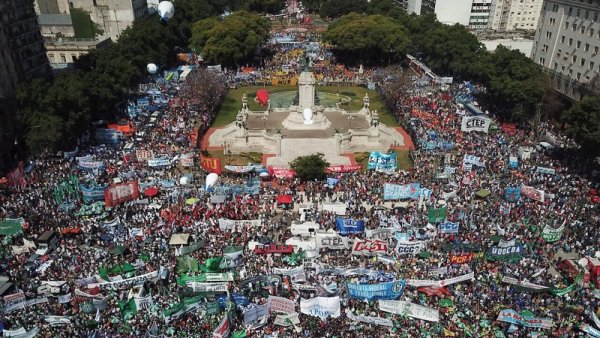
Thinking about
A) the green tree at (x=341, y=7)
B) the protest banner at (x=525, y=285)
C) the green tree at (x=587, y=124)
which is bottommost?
the protest banner at (x=525, y=285)

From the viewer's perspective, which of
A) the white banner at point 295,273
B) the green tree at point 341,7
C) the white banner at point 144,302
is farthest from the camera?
the green tree at point 341,7

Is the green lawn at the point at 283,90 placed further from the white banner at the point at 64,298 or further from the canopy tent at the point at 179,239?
the white banner at the point at 64,298

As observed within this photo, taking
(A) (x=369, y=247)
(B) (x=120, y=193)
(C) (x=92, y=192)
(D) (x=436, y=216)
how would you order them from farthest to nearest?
(C) (x=92, y=192) < (B) (x=120, y=193) < (D) (x=436, y=216) < (A) (x=369, y=247)

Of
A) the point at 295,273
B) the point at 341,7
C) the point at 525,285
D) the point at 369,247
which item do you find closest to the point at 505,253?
the point at 525,285

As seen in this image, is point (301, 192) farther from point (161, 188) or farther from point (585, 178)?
point (585, 178)

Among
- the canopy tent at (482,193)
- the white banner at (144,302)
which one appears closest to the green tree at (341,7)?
the canopy tent at (482,193)

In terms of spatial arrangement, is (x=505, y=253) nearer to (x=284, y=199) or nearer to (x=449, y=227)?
(x=449, y=227)
